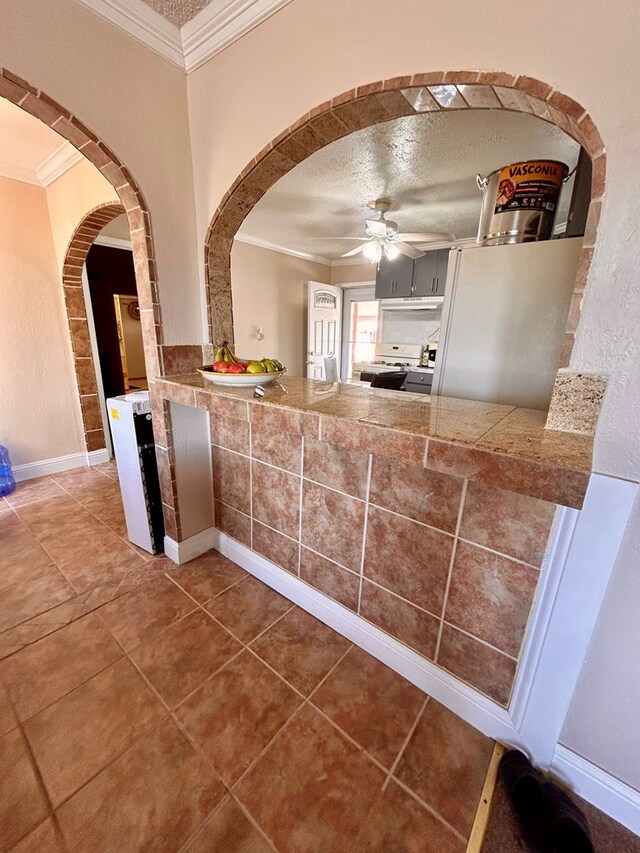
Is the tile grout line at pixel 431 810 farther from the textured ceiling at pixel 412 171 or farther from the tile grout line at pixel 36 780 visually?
the textured ceiling at pixel 412 171

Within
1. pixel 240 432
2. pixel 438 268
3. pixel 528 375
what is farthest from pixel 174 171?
pixel 438 268

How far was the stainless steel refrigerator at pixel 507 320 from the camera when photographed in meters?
1.15

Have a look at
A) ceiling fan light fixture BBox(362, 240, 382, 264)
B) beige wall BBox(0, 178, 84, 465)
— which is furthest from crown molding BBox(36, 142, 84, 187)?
ceiling fan light fixture BBox(362, 240, 382, 264)

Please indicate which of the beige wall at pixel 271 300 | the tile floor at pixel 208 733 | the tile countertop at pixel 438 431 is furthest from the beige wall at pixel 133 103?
the beige wall at pixel 271 300

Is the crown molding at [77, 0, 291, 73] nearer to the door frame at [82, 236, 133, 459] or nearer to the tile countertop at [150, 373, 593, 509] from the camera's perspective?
the tile countertop at [150, 373, 593, 509]

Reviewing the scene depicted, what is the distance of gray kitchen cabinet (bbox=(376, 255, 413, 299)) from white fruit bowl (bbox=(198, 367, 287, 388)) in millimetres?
3481

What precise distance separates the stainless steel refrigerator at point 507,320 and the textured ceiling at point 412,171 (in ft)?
3.58

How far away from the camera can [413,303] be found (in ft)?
14.3

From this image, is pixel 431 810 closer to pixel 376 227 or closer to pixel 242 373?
pixel 242 373

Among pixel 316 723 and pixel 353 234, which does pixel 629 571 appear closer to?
pixel 316 723

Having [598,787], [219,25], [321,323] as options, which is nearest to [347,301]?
[321,323]

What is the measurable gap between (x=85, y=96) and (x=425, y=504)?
1992mm

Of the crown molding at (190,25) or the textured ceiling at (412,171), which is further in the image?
the textured ceiling at (412,171)

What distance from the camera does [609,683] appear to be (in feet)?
3.14
